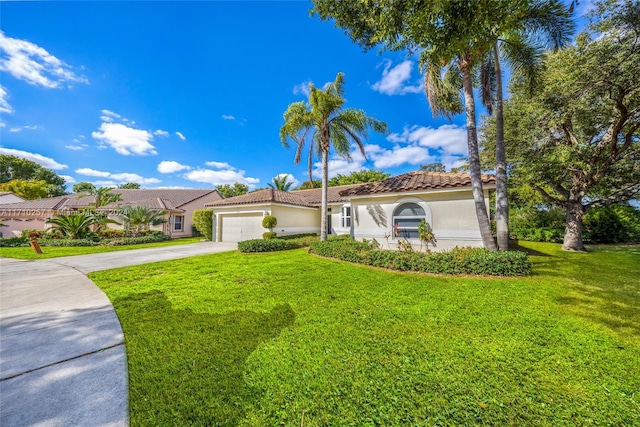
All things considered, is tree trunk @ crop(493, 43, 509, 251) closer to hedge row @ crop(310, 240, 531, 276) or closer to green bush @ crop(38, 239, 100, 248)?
hedge row @ crop(310, 240, 531, 276)

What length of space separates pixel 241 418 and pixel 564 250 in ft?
62.3

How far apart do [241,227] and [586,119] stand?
71.9ft

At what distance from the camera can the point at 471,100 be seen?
8828mm

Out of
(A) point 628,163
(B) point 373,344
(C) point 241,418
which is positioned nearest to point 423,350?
(B) point 373,344

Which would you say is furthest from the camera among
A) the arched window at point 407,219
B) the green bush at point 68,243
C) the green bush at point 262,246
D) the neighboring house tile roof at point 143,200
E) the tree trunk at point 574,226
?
the neighboring house tile roof at point 143,200

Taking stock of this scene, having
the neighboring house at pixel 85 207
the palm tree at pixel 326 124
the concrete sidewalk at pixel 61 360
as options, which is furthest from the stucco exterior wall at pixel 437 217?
the neighboring house at pixel 85 207

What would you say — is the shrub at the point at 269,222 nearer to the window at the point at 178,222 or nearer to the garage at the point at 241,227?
the garage at the point at 241,227

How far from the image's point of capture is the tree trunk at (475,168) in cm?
845

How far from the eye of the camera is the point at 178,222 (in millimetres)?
25516

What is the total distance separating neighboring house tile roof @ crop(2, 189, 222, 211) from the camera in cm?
2569

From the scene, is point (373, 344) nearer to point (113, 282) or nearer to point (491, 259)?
point (491, 259)

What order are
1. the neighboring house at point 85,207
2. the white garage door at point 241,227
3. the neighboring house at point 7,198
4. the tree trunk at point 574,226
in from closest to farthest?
1. the tree trunk at point 574,226
2. the white garage door at point 241,227
3. the neighboring house at point 85,207
4. the neighboring house at point 7,198

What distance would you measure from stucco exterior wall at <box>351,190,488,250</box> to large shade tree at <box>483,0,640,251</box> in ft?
18.1

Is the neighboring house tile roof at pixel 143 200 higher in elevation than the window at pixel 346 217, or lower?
higher
